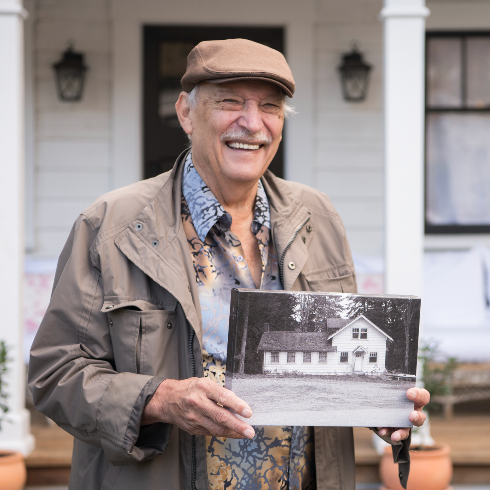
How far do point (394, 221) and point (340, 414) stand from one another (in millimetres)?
2068

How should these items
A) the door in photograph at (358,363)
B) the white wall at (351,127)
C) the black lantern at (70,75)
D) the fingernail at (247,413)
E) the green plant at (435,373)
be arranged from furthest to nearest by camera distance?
the white wall at (351,127) < the black lantern at (70,75) < the green plant at (435,373) < the door in photograph at (358,363) < the fingernail at (247,413)

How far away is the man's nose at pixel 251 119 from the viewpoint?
1.42m

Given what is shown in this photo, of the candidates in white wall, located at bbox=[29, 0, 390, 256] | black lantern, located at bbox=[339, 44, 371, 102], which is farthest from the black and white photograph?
black lantern, located at bbox=[339, 44, 371, 102]

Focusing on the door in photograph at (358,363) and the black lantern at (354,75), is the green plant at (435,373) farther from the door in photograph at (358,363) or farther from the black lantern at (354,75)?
the black lantern at (354,75)

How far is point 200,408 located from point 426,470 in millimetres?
2293

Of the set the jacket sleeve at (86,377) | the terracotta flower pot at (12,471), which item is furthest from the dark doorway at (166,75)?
the jacket sleeve at (86,377)

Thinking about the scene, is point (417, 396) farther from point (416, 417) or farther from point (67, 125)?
point (67, 125)

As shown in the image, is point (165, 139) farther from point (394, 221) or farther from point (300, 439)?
point (300, 439)

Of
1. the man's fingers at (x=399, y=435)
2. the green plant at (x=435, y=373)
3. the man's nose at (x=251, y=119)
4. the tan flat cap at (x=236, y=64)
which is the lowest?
the green plant at (x=435, y=373)

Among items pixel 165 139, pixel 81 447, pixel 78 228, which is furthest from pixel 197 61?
pixel 165 139

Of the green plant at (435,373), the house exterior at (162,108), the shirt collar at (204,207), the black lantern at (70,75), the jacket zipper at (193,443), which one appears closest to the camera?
the jacket zipper at (193,443)

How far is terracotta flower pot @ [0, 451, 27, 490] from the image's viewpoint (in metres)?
2.96

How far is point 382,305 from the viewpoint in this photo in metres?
1.27

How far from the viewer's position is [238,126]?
143cm
